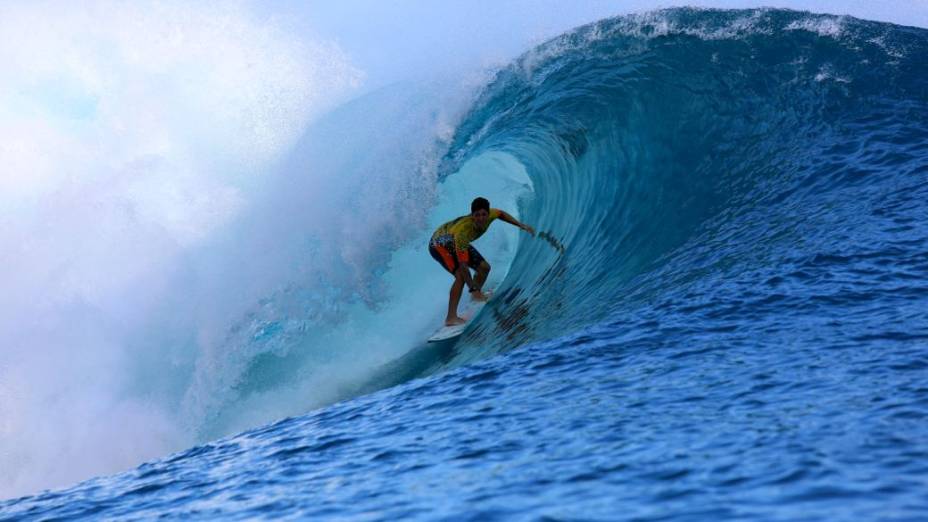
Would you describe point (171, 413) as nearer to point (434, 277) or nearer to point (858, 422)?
point (434, 277)

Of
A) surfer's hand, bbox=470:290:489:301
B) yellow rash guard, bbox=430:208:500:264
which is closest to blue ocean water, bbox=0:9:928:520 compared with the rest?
surfer's hand, bbox=470:290:489:301

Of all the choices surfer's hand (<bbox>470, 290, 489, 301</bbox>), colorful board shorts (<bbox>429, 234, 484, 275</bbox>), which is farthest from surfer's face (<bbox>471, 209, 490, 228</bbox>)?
surfer's hand (<bbox>470, 290, 489, 301</bbox>)

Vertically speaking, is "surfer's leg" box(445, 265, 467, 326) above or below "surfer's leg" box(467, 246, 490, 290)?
below

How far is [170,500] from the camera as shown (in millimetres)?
4766

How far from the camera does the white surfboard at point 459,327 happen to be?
9219 millimetres

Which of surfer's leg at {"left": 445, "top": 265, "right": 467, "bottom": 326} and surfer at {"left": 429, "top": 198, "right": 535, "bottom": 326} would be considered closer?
surfer at {"left": 429, "top": 198, "right": 535, "bottom": 326}

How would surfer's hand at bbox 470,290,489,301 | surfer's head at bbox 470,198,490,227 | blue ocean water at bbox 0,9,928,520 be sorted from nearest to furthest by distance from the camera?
blue ocean water at bbox 0,9,928,520 < surfer's head at bbox 470,198,490,227 < surfer's hand at bbox 470,290,489,301

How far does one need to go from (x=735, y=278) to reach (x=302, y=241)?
Result: 6420mm

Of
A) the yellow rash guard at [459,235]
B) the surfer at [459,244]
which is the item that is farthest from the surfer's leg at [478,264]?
the yellow rash guard at [459,235]

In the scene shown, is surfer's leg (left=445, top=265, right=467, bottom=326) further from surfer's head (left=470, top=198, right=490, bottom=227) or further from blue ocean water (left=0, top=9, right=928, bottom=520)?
surfer's head (left=470, top=198, right=490, bottom=227)

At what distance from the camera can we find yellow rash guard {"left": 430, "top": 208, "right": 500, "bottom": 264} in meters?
9.17

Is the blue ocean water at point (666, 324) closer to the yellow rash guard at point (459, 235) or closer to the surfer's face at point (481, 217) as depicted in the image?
the yellow rash guard at point (459, 235)

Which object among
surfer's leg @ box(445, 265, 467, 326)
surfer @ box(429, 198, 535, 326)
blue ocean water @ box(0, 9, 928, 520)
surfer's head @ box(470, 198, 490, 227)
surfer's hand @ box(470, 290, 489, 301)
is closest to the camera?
blue ocean water @ box(0, 9, 928, 520)

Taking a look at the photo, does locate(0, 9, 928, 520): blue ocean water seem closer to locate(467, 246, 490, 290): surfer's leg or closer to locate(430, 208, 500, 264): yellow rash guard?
locate(467, 246, 490, 290): surfer's leg
